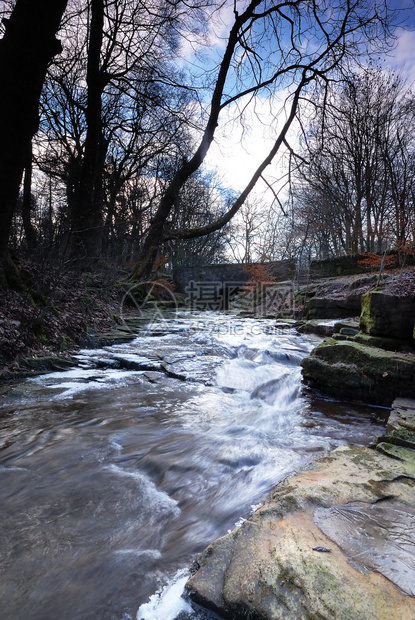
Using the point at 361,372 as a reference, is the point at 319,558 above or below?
below

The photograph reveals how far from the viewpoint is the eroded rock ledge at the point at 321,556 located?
3.94 feet

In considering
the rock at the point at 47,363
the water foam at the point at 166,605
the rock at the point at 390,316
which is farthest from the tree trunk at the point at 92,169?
the water foam at the point at 166,605

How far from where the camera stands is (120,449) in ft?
10.8

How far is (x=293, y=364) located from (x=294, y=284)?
12607mm

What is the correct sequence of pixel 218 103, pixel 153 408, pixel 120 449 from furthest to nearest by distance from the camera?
pixel 218 103 → pixel 153 408 → pixel 120 449

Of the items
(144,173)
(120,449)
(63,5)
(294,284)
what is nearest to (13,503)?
(120,449)

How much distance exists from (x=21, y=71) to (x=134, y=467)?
20.0 feet

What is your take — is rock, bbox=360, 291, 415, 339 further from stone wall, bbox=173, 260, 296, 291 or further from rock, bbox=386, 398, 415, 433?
stone wall, bbox=173, 260, 296, 291

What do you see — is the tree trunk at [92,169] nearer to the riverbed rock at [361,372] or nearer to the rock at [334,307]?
the riverbed rock at [361,372]

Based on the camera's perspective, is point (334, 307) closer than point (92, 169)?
No

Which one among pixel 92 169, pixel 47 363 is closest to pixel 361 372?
pixel 47 363

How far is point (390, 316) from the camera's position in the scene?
17.1 ft

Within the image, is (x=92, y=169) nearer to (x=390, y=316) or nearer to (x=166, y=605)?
(x=390, y=316)

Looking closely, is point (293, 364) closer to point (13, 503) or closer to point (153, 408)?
point (153, 408)
